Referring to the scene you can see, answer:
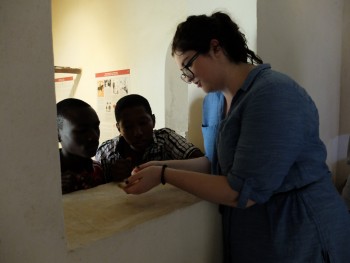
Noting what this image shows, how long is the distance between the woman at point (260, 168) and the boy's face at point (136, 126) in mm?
516

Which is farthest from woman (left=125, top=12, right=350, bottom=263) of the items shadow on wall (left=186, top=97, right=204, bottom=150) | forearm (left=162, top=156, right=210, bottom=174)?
shadow on wall (left=186, top=97, right=204, bottom=150)

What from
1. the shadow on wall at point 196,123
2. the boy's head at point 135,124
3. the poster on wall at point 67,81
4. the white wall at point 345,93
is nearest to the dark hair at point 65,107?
the boy's head at point 135,124

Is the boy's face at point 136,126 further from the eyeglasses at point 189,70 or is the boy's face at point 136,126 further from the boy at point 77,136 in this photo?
the eyeglasses at point 189,70

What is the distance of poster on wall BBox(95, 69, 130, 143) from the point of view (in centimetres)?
247

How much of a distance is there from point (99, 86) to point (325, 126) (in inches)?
75.8

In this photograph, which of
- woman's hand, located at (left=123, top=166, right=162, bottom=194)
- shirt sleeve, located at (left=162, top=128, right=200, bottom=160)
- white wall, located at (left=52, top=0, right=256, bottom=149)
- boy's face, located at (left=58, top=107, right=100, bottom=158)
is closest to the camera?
woman's hand, located at (left=123, top=166, right=162, bottom=194)

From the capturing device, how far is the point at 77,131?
3.80ft

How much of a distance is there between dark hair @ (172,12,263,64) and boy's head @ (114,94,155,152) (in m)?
0.54

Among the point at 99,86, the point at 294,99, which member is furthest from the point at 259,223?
the point at 99,86

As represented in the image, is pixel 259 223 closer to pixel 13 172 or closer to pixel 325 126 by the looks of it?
pixel 13 172

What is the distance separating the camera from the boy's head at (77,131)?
45.5 inches

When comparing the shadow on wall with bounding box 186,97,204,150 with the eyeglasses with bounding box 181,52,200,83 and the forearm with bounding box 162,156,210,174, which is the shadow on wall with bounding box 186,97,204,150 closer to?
the forearm with bounding box 162,156,210,174

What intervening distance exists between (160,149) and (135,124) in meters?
0.18

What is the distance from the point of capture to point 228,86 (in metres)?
0.83
